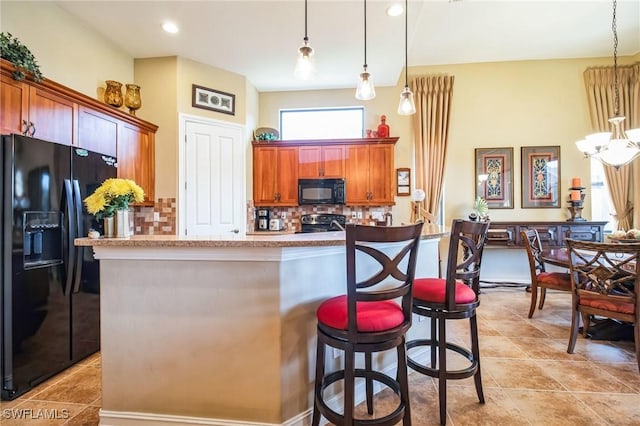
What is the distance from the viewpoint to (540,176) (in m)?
4.82

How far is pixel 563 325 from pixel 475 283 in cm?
197

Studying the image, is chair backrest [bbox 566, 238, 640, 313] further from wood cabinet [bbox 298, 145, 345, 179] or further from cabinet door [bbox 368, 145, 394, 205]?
wood cabinet [bbox 298, 145, 345, 179]

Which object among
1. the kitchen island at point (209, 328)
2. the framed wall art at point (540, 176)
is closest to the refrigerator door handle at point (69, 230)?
the kitchen island at point (209, 328)

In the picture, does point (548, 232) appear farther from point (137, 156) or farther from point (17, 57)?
point (17, 57)

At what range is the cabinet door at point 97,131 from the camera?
2867 millimetres

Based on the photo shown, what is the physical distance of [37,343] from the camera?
211 centimetres

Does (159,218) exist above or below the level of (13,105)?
below

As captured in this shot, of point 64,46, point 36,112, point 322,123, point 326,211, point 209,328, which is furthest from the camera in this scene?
point 322,123

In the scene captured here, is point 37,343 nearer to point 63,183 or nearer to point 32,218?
point 32,218

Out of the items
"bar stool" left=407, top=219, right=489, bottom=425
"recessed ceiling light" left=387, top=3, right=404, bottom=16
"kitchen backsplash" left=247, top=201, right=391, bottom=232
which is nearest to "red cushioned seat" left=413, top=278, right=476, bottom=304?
"bar stool" left=407, top=219, right=489, bottom=425

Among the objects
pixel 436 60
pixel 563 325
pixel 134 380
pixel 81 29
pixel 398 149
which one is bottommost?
pixel 563 325

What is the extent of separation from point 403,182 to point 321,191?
1.38 m

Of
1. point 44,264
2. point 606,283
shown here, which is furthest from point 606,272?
point 44,264

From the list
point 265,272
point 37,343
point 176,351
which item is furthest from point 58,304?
point 265,272
